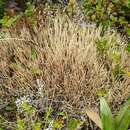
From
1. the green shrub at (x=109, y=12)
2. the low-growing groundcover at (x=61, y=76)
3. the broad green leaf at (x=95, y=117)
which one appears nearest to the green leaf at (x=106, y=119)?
the broad green leaf at (x=95, y=117)

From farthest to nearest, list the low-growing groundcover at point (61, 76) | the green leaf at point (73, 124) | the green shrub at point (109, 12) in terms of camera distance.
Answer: the green shrub at point (109, 12) → the low-growing groundcover at point (61, 76) → the green leaf at point (73, 124)

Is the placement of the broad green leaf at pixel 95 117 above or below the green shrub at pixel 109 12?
below

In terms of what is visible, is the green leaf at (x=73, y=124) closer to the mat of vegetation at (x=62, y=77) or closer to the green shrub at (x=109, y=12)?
the mat of vegetation at (x=62, y=77)

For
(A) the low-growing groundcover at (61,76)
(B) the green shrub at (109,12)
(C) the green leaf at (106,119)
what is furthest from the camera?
(B) the green shrub at (109,12)

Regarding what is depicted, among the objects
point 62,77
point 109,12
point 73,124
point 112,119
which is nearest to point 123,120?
point 112,119

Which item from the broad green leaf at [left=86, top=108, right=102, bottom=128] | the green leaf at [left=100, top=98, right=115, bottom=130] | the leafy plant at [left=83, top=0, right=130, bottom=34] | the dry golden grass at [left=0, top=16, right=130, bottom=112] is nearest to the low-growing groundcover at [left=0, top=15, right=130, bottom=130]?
the dry golden grass at [left=0, top=16, right=130, bottom=112]

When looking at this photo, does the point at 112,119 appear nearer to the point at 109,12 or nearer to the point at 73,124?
the point at 73,124

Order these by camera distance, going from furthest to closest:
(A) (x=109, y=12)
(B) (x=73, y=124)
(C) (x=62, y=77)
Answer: (A) (x=109, y=12) → (C) (x=62, y=77) → (B) (x=73, y=124)

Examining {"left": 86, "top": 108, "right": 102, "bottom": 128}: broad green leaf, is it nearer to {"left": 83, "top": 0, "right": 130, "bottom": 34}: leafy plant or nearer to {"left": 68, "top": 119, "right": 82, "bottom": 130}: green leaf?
{"left": 68, "top": 119, "right": 82, "bottom": 130}: green leaf
